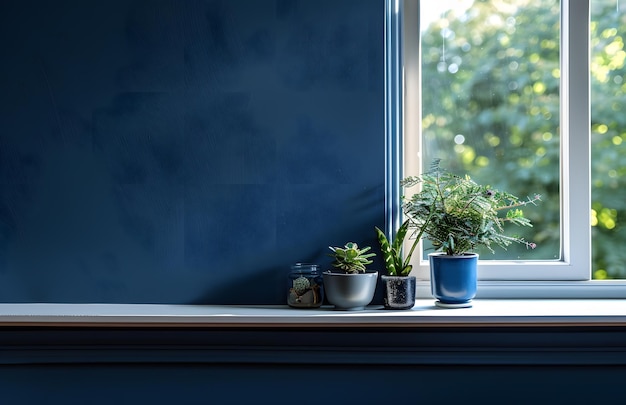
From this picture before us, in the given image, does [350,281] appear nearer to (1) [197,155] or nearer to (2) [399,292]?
(2) [399,292]

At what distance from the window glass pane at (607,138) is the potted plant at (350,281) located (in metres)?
0.64

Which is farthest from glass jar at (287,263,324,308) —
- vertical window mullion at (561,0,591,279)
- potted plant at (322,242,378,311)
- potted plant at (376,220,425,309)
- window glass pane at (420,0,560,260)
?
vertical window mullion at (561,0,591,279)

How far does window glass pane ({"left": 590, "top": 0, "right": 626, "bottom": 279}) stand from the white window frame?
57 millimetres

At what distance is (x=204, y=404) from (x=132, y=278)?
0.34m

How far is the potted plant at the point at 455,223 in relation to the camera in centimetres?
141

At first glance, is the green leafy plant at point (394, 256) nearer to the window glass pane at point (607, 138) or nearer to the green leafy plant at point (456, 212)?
the green leafy plant at point (456, 212)

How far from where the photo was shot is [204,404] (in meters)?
1.42

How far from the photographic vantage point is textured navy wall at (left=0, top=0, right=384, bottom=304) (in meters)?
1.46

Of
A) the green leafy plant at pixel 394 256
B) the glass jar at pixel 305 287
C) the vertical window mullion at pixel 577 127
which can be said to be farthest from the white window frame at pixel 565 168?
the glass jar at pixel 305 287

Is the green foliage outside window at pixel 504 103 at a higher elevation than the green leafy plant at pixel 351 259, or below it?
higher

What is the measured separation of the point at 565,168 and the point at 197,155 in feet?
3.01

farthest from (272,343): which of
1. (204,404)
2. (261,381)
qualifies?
(204,404)

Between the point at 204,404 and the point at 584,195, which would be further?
the point at 584,195

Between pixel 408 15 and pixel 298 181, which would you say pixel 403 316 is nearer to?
pixel 298 181
